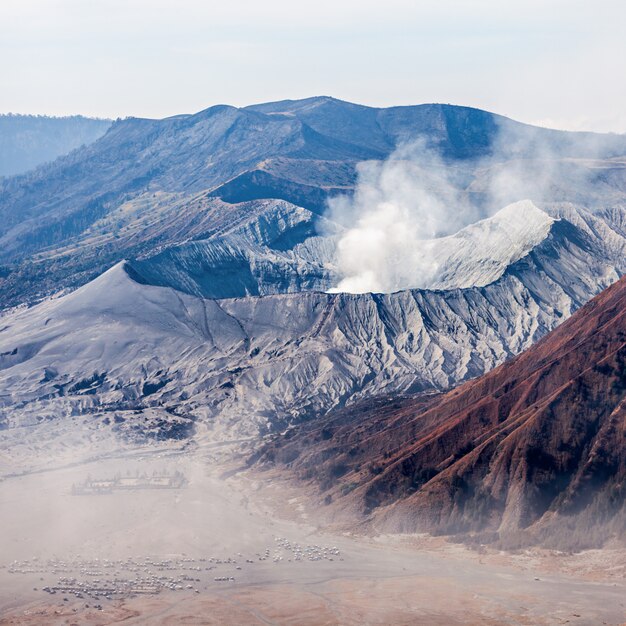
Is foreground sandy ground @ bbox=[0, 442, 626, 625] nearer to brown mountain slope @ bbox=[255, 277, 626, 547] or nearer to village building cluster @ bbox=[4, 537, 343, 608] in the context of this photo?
village building cluster @ bbox=[4, 537, 343, 608]

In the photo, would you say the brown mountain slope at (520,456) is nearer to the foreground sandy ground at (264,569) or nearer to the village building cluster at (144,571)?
the foreground sandy ground at (264,569)

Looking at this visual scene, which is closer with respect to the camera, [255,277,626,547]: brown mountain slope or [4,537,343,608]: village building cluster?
[4,537,343,608]: village building cluster

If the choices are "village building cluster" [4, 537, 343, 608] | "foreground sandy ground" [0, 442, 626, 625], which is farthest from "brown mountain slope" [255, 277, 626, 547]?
"village building cluster" [4, 537, 343, 608]

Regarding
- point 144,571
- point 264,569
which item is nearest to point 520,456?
point 264,569

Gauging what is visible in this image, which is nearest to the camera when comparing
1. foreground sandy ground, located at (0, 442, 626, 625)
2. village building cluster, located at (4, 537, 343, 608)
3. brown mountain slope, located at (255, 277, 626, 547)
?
foreground sandy ground, located at (0, 442, 626, 625)

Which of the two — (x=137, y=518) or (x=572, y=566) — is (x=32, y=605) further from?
(x=572, y=566)

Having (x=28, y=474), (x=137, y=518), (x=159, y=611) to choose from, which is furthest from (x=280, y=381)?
(x=159, y=611)

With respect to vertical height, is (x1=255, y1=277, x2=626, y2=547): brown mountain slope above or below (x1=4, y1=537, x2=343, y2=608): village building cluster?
above

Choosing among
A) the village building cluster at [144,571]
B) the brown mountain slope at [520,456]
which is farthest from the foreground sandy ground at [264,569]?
the brown mountain slope at [520,456]
